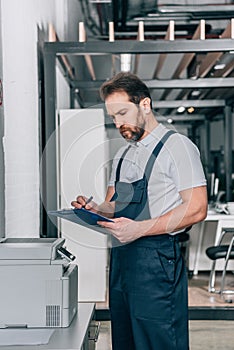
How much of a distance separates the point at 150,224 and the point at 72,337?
571mm

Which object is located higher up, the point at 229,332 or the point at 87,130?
the point at 87,130

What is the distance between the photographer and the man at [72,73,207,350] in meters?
2.63

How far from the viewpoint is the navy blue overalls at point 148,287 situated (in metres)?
2.63

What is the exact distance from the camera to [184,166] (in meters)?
2.65

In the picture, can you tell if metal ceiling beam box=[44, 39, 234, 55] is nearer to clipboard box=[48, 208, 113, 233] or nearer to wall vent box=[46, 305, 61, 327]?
clipboard box=[48, 208, 113, 233]

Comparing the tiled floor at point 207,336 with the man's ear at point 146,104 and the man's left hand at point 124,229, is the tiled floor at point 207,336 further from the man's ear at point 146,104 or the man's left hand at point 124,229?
the man's ear at point 146,104

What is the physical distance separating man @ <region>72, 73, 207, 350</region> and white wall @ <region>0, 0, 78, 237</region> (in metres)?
1.08

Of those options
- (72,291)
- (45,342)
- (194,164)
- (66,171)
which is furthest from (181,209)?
(66,171)

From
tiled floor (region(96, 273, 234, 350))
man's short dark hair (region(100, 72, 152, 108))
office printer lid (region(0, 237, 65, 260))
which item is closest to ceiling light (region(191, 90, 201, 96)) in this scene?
tiled floor (region(96, 273, 234, 350))

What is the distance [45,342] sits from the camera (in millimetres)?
2197

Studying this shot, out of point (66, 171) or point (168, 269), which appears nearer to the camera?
point (168, 269)

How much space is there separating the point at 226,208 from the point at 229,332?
249 cm

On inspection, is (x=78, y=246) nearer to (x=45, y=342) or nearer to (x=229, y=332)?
(x=229, y=332)

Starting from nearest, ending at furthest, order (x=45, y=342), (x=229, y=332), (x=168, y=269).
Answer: (x=45, y=342) → (x=168, y=269) → (x=229, y=332)
